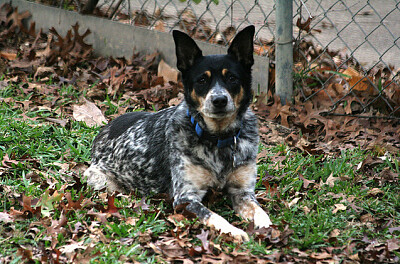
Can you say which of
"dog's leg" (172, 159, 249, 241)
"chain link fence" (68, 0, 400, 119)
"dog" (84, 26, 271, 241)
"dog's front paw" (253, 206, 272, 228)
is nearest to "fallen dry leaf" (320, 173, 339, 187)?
"dog" (84, 26, 271, 241)

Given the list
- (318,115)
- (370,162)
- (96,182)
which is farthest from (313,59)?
(96,182)

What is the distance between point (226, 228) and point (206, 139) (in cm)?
81

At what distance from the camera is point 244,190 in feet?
12.1

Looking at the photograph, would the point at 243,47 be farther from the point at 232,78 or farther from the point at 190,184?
the point at 190,184

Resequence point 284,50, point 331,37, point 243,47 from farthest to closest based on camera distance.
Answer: point 331,37, point 284,50, point 243,47

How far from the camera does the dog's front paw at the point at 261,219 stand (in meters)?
3.29

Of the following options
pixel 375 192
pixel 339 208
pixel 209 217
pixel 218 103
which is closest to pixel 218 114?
pixel 218 103

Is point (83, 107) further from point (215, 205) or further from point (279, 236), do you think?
point (279, 236)

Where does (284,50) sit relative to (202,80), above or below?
above

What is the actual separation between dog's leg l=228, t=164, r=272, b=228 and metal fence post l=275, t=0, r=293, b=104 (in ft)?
6.24

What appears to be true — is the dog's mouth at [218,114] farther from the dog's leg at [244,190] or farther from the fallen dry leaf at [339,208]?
the fallen dry leaf at [339,208]

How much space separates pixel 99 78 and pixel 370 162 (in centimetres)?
336

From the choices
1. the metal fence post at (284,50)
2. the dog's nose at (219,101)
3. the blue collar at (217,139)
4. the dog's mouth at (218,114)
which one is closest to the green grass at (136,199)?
the blue collar at (217,139)

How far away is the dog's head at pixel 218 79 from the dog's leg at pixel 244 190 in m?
0.38
